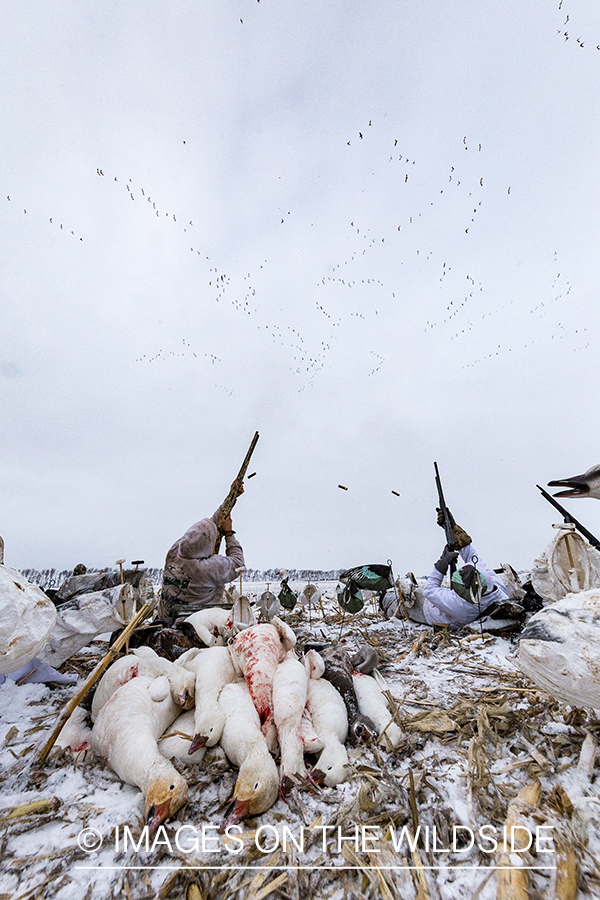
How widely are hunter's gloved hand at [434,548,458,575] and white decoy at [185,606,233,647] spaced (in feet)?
13.3

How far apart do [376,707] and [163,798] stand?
5.45ft

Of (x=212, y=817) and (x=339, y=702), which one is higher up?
(x=339, y=702)

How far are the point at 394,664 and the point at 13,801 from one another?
12.1ft

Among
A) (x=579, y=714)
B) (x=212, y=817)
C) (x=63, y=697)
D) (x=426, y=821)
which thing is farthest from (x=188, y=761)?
(x=579, y=714)

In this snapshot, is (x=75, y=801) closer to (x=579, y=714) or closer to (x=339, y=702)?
(x=339, y=702)

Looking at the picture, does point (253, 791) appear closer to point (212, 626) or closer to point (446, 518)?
point (212, 626)

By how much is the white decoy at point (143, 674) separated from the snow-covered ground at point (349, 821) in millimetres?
441

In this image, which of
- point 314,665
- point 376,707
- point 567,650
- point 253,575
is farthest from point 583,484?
point 253,575

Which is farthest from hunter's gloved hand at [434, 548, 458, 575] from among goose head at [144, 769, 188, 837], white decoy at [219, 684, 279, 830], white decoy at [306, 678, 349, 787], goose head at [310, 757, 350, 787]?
goose head at [144, 769, 188, 837]

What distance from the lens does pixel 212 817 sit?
6.59 ft

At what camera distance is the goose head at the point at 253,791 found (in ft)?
6.40

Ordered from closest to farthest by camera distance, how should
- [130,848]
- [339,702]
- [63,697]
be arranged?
[130,848]
[339,702]
[63,697]

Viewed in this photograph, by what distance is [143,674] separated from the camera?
300cm

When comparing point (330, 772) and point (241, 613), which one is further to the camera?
point (241, 613)
